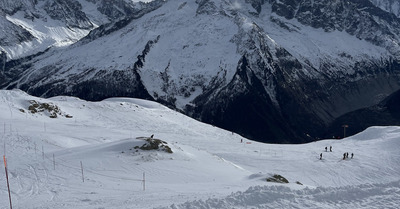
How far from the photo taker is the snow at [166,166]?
16.2 meters

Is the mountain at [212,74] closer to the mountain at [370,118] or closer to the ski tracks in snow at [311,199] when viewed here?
the mountain at [370,118]

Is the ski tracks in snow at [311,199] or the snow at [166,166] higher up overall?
the ski tracks in snow at [311,199]

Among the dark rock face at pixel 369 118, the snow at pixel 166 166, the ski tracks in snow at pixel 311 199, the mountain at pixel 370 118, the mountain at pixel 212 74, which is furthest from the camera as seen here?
the mountain at pixel 370 118

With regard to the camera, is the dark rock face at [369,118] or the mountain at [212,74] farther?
the dark rock face at [369,118]

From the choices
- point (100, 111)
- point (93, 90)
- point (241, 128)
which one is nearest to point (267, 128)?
point (241, 128)

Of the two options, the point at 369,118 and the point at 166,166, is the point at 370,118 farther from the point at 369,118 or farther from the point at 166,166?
the point at 166,166

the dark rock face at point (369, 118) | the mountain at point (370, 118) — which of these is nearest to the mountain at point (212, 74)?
the dark rock face at point (369, 118)

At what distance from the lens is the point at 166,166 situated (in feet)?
87.6

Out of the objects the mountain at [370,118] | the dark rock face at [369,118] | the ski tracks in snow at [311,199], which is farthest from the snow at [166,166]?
the mountain at [370,118]

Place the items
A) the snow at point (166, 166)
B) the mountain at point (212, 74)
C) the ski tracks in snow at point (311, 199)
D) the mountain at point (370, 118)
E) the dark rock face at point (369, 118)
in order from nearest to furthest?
the ski tracks in snow at point (311, 199), the snow at point (166, 166), the mountain at point (212, 74), the dark rock face at point (369, 118), the mountain at point (370, 118)

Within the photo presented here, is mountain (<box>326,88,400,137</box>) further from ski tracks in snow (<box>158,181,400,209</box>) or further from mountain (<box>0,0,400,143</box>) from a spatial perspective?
ski tracks in snow (<box>158,181,400,209</box>)

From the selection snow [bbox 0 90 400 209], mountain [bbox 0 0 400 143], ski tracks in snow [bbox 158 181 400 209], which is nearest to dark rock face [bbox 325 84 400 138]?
mountain [bbox 0 0 400 143]

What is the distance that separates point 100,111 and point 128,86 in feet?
278

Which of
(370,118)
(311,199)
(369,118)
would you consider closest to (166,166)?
(311,199)
